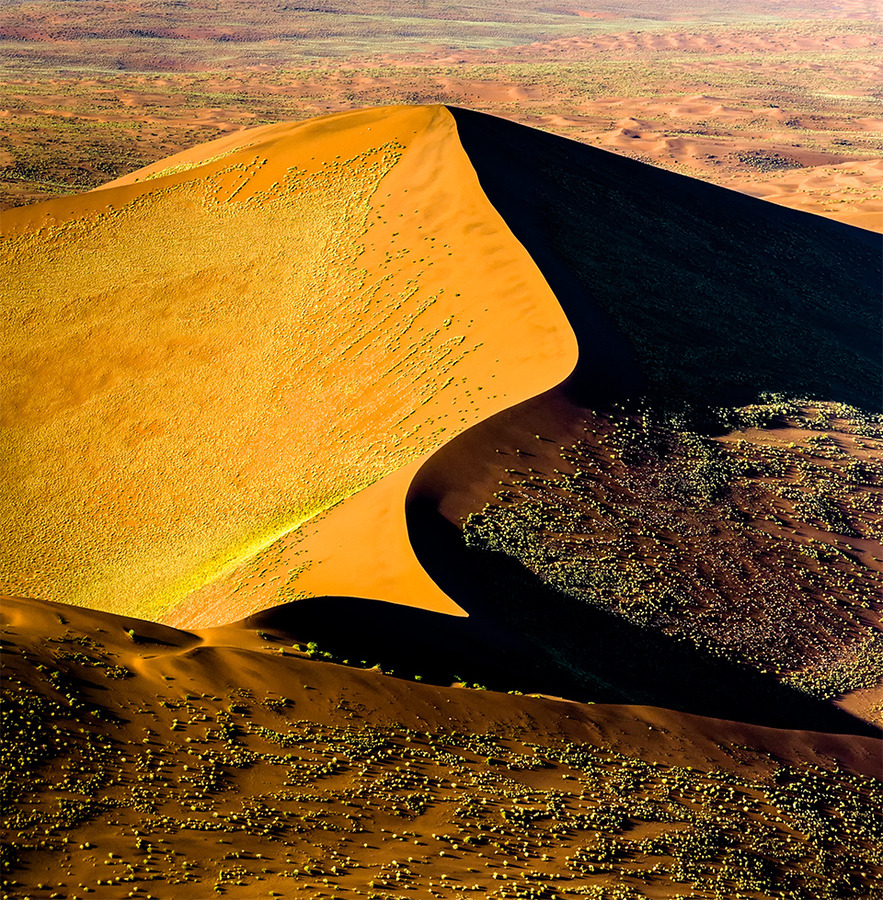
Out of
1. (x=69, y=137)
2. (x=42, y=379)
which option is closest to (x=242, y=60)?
(x=69, y=137)

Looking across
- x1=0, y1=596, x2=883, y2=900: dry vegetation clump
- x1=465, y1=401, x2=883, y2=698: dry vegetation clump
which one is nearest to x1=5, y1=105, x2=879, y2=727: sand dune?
x1=465, y1=401, x2=883, y2=698: dry vegetation clump

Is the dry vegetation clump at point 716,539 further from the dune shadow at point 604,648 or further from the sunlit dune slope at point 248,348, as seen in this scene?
the sunlit dune slope at point 248,348

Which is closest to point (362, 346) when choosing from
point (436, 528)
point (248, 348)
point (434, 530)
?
point (248, 348)

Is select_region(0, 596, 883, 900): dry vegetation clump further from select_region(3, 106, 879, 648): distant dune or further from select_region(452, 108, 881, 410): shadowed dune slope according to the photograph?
select_region(452, 108, 881, 410): shadowed dune slope

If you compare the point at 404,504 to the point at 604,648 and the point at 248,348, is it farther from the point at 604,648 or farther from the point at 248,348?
the point at 248,348

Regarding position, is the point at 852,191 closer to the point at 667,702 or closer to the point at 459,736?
the point at 667,702

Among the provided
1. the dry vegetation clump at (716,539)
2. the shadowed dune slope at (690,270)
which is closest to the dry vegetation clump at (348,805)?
the dry vegetation clump at (716,539)
